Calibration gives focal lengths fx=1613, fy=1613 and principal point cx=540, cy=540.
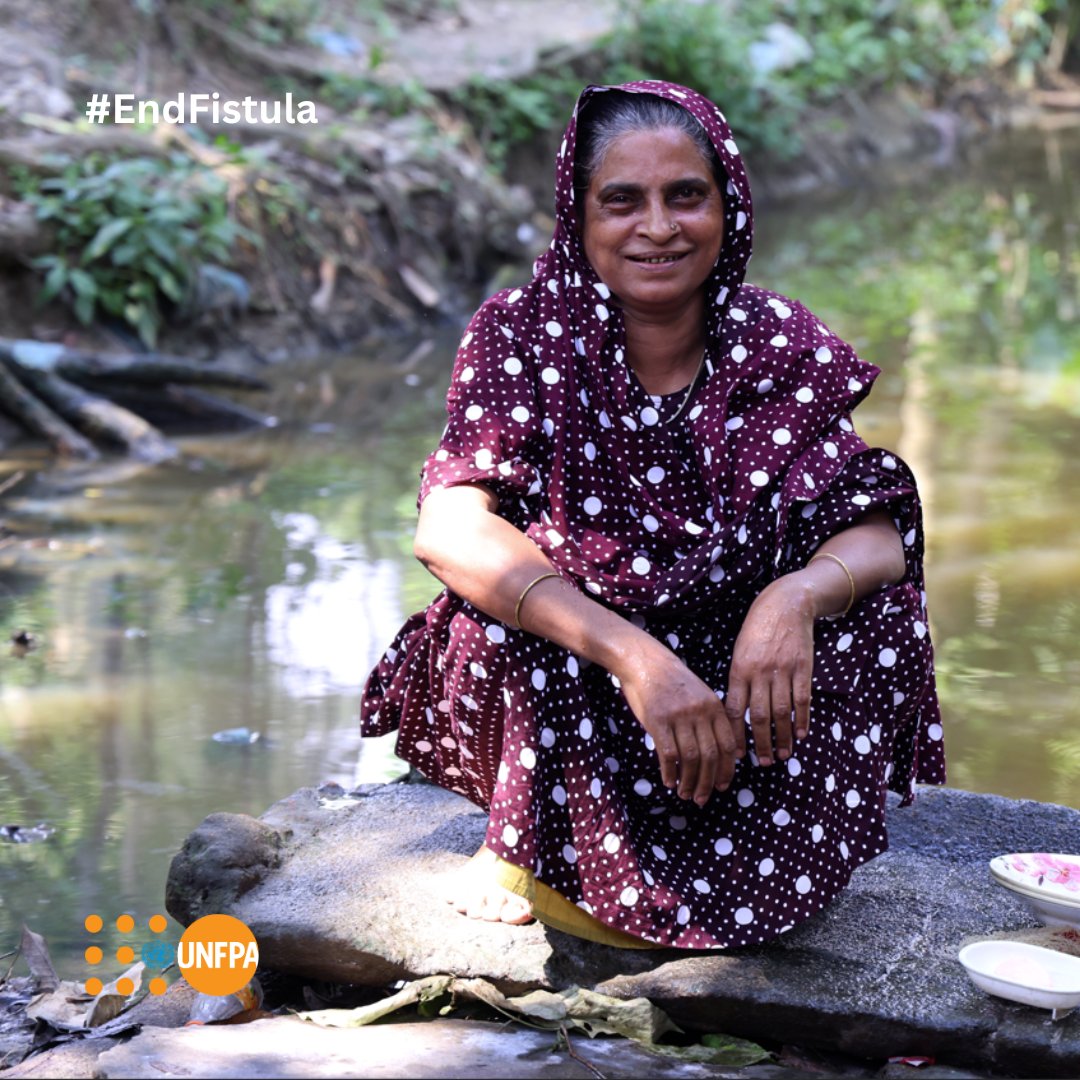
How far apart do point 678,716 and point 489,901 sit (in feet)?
1.59

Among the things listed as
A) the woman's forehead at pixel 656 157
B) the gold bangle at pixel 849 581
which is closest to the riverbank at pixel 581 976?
the gold bangle at pixel 849 581

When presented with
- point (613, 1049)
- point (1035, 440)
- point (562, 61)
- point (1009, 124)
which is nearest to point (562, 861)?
point (613, 1049)

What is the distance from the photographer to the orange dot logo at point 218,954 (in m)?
2.30

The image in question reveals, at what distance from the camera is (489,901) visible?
7.92 ft

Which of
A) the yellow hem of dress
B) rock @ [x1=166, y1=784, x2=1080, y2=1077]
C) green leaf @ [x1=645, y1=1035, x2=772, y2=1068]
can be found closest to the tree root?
rock @ [x1=166, y1=784, x2=1080, y2=1077]

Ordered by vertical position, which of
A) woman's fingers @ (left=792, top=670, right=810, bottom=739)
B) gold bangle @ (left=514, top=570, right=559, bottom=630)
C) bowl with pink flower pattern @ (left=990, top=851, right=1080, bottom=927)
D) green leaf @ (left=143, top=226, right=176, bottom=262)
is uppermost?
green leaf @ (left=143, top=226, right=176, bottom=262)

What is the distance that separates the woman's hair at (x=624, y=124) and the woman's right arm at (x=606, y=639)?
0.60 meters

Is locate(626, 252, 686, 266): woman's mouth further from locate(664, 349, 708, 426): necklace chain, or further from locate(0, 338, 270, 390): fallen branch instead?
locate(0, 338, 270, 390): fallen branch

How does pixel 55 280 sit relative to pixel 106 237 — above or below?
below

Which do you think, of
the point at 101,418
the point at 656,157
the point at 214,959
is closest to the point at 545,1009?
the point at 214,959

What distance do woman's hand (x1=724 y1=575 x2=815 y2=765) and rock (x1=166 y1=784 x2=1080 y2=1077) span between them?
13.3 inches

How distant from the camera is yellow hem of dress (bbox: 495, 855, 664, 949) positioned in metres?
2.30

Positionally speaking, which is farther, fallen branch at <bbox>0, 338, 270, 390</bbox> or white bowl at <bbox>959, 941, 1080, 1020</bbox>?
fallen branch at <bbox>0, 338, 270, 390</bbox>

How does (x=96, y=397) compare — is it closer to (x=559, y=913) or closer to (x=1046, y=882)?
(x=559, y=913)
